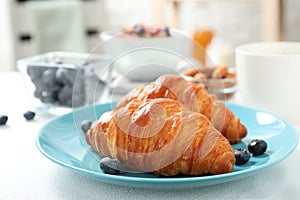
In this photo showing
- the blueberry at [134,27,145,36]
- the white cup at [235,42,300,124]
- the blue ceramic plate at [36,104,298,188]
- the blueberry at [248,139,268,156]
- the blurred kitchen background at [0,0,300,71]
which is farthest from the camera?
the blurred kitchen background at [0,0,300,71]

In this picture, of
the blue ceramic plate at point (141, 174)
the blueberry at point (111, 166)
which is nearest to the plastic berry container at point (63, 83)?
the blue ceramic plate at point (141, 174)

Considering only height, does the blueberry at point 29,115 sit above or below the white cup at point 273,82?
below

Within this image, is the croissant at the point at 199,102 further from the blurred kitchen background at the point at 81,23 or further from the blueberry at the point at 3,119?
the blurred kitchen background at the point at 81,23

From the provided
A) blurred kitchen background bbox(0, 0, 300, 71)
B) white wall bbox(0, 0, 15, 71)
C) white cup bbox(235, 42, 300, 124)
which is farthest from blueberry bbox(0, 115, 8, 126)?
white wall bbox(0, 0, 15, 71)

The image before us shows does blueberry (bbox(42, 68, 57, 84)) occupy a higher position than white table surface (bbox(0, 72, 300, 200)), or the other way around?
blueberry (bbox(42, 68, 57, 84))

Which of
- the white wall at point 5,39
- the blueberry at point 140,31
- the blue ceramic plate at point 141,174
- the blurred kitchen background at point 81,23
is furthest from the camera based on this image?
the white wall at point 5,39

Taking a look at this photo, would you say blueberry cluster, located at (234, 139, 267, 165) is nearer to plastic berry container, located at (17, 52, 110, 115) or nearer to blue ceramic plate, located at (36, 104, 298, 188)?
blue ceramic plate, located at (36, 104, 298, 188)

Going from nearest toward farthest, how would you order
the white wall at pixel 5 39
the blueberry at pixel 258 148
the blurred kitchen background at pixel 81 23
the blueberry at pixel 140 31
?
the blueberry at pixel 258 148 → the blueberry at pixel 140 31 → the blurred kitchen background at pixel 81 23 → the white wall at pixel 5 39

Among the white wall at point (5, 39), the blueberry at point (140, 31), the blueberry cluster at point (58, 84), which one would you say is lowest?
the white wall at point (5, 39)
